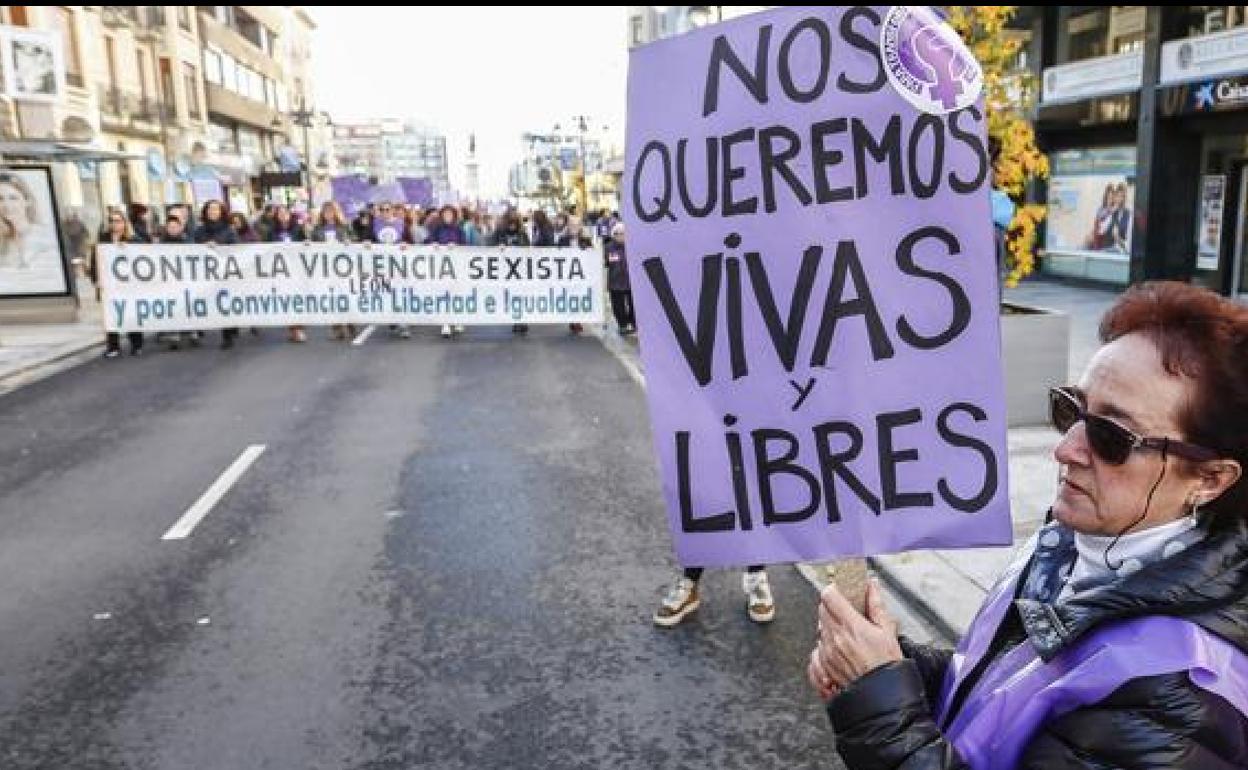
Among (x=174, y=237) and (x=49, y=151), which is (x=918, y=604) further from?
(x=49, y=151)

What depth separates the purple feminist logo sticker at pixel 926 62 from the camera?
6.38ft

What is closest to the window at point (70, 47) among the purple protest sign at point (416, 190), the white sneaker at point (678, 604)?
the purple protest sign at point (416, 190)

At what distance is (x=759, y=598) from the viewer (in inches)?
183

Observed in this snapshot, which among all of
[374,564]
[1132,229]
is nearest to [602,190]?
[1132,229]

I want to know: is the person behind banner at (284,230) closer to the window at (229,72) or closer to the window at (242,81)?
the window at (229,72)

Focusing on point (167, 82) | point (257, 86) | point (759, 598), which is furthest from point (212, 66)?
point (759, 598)

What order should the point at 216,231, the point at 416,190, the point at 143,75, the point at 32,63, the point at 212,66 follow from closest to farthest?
the point at 216,231 → the point at 32,63 → the point at 416,190 → the point at 143,75 → the point at 212,66

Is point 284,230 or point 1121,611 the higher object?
point 284,230

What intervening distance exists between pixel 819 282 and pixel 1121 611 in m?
0.88

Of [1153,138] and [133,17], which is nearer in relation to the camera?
[1153,138]

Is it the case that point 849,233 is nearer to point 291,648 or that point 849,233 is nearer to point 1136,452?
point 1136,452

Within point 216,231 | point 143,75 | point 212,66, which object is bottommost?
point 216,231

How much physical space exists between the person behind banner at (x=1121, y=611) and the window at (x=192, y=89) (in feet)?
172

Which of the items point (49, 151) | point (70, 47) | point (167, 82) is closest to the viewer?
point (49, 151)
